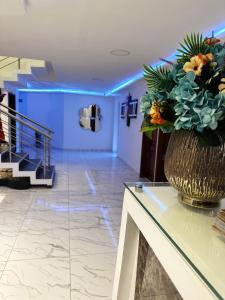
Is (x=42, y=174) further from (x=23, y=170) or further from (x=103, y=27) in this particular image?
(x=103, y=27)

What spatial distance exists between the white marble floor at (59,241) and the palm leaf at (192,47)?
166cm

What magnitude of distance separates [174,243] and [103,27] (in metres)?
2.30

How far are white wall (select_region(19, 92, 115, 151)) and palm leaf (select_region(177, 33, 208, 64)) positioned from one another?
7955 mm

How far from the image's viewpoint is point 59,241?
2.30 meters

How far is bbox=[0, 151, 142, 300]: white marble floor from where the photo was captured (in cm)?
169

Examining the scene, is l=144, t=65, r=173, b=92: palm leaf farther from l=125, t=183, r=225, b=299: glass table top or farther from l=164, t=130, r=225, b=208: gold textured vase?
l=125, t=183, r=225, b=299: glass table top

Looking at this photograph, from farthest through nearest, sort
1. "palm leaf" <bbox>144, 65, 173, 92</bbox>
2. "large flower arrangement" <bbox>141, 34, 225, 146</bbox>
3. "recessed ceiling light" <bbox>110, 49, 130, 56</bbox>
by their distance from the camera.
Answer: "recessed ceiling light" <bbox>110, 49, 130, 56</bbox> → "palm leaf" <bbox>144, 65, 173, 92</bbox> → "large flower arrangement" <bbox>141, 34, 225, 146</bbox>

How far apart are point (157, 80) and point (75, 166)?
17.0ft

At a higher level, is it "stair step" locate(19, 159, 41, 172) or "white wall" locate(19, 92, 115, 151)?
"white wall" locate(19, 92, 115, 151)

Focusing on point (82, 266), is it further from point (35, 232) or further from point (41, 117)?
point (41, 117)

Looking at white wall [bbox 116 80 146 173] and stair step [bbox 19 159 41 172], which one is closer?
stair step [bbox 19 159 41 172]

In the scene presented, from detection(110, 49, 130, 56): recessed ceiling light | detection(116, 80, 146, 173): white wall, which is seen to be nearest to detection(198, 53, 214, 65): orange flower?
detection(110, 49, 130, 56): recessed ceiling light

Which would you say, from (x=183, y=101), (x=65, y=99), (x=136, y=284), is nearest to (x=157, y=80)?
(x=183, y=101)

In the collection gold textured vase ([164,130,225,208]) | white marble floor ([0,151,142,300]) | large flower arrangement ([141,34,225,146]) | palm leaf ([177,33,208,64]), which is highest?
palm leaf ([177,33,208,64])
